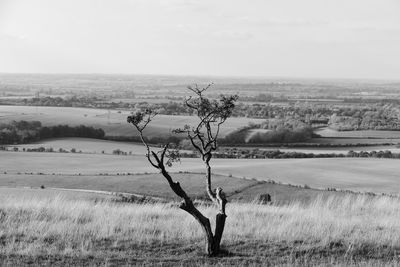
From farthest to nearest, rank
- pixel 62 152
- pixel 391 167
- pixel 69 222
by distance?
pixel 62 152
pixel 391 167
pixel 69 222

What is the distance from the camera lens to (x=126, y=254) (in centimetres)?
1073

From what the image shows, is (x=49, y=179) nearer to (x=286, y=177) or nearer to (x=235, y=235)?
(x=286, y=177)

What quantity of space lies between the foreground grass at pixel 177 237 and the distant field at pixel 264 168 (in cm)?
2831

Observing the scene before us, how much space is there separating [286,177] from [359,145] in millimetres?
28696

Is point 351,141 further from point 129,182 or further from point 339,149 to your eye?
point 129,182

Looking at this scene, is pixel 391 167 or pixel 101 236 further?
pixel 391 167

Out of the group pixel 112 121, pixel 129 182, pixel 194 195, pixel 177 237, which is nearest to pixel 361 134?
pixel 112 121

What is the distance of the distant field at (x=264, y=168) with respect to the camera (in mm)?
45906

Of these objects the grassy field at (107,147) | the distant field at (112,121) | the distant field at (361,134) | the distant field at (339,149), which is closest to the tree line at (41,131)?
the distant field at (112,121)

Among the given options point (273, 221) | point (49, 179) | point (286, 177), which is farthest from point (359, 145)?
point (273, 221)

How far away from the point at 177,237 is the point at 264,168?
132ft

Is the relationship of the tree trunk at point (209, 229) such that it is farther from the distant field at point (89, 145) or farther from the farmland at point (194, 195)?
the distant field at point (89, 145)

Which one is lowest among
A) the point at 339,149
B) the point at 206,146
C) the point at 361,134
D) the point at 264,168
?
the point at 264,168

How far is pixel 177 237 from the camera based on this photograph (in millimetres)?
12188
